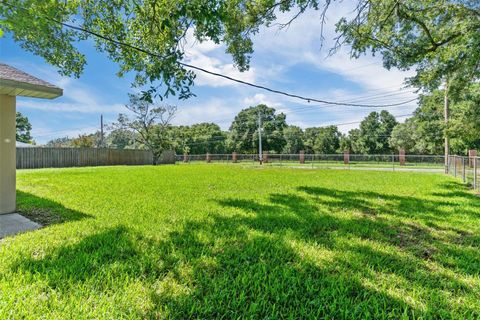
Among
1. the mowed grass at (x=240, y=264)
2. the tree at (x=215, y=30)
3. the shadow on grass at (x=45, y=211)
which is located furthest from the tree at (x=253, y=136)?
the mowed grass at (x=240, y=264)

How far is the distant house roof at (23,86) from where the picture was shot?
3.44m

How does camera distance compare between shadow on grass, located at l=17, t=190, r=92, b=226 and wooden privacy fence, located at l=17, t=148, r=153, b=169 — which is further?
wooden privacy fence, located at l=17, t=148, r=153, b=169

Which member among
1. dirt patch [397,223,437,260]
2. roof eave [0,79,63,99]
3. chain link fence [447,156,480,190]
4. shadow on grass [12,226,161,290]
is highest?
roof eave [0,79,63,99]

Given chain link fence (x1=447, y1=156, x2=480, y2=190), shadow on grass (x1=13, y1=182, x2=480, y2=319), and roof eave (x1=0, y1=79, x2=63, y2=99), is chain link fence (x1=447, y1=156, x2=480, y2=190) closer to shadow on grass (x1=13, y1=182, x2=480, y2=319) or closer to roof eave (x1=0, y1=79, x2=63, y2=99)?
shadow on grass (x1=13, y1=182, x2=480, y2=319)

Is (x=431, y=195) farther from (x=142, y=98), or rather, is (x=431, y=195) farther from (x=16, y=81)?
(x=16, y=81)

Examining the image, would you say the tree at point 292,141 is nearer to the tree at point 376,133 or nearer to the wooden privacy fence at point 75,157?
the tree at point 376,133

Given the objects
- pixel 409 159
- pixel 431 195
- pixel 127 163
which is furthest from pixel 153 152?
pixel 409 159

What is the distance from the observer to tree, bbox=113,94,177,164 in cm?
2470

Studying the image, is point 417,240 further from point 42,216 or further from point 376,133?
point 376,133

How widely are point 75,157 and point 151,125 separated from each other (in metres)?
8.14

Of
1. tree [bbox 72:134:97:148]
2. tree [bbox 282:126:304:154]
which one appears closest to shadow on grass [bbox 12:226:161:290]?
tree [bbox 72:134:97:148]

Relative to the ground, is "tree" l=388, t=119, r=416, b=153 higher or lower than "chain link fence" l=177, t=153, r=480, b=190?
higher

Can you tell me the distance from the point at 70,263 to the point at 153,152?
2433cm

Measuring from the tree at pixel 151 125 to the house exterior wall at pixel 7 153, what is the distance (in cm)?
2175
